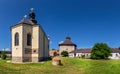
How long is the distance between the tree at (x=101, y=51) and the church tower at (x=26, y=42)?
15.9 metres

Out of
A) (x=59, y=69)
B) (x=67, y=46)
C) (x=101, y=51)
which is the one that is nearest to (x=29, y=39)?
(x=59, y=69)

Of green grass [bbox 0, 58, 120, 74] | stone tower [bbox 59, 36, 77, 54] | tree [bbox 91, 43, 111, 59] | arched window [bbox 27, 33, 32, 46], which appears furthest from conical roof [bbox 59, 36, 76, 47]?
green grass [bbox 0, 58, 120, 74]

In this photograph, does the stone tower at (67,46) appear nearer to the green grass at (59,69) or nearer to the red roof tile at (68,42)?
the red roof tile at (68,42)

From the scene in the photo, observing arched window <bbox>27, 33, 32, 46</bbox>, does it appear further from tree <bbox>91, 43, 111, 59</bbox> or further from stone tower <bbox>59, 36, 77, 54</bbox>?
stone tower <bbox>59, 36, 77, 54</bbox>

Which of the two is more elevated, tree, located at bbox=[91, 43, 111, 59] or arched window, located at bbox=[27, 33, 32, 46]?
arched window, located at bbox=[27, 33, 32, 46]

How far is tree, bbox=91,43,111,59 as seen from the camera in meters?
46.0

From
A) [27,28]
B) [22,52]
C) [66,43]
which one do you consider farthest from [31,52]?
[66,43]

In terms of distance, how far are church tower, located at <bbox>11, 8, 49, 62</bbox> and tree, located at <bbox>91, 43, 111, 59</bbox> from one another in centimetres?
1591

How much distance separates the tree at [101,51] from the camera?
151 feet

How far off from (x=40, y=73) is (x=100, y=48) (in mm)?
27177

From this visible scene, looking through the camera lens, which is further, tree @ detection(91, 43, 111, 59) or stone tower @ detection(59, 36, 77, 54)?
stone tower @ detection(59, 36, 77, 54)

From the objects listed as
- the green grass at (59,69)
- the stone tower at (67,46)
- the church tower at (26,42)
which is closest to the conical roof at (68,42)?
the stone tower at (67,46)

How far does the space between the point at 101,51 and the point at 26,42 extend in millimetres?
21193

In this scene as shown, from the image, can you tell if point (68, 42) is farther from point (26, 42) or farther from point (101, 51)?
point (26, 42)
